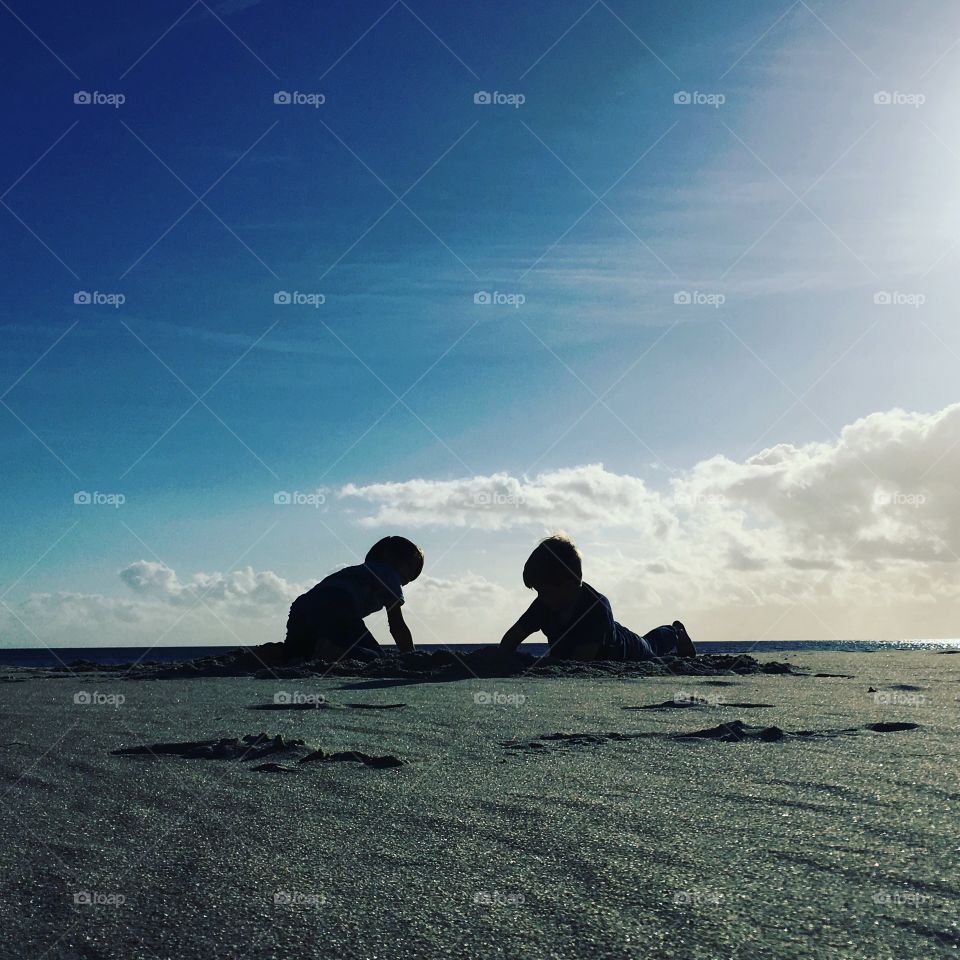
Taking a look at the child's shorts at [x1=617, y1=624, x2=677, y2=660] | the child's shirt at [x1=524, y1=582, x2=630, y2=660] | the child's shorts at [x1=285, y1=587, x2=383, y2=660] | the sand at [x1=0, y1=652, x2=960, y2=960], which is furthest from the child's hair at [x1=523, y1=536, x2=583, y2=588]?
the sand at [x1=0, y1=652, x2=960, y2=960]

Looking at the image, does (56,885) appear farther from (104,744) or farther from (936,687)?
(936,687)

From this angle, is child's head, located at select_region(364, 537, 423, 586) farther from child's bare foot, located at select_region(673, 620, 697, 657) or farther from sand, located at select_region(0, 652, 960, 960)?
sand, located at select_region(0, 652, 960, 960)

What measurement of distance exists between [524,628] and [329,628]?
3.21m

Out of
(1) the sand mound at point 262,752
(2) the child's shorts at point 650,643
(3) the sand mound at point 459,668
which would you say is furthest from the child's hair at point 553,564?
(1) the sand mound at point 262,752

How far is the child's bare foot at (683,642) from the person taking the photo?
51.0 feet

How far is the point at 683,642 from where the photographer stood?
15.7 m

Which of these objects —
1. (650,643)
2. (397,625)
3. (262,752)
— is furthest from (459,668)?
(262,752)

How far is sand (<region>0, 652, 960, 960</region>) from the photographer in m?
1.81

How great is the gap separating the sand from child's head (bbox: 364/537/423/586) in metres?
9.37

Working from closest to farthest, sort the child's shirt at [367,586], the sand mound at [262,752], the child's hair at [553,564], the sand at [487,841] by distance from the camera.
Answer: the sand at [487,841] → the sand mound at [262,752] → the child's hair at [553,564] → the child's shirt at [367,586]

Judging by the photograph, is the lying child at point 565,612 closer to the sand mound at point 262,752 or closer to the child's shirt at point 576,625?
the child's shirt at point 576,625

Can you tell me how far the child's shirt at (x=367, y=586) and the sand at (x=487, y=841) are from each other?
8.93 m

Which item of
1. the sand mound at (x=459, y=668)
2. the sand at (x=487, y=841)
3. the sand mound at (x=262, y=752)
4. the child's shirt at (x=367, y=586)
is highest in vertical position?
the child's shirt at (x=367, y=586)

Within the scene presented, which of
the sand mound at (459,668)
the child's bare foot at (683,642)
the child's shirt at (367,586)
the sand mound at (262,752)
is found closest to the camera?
the sand mound at (262,752)
